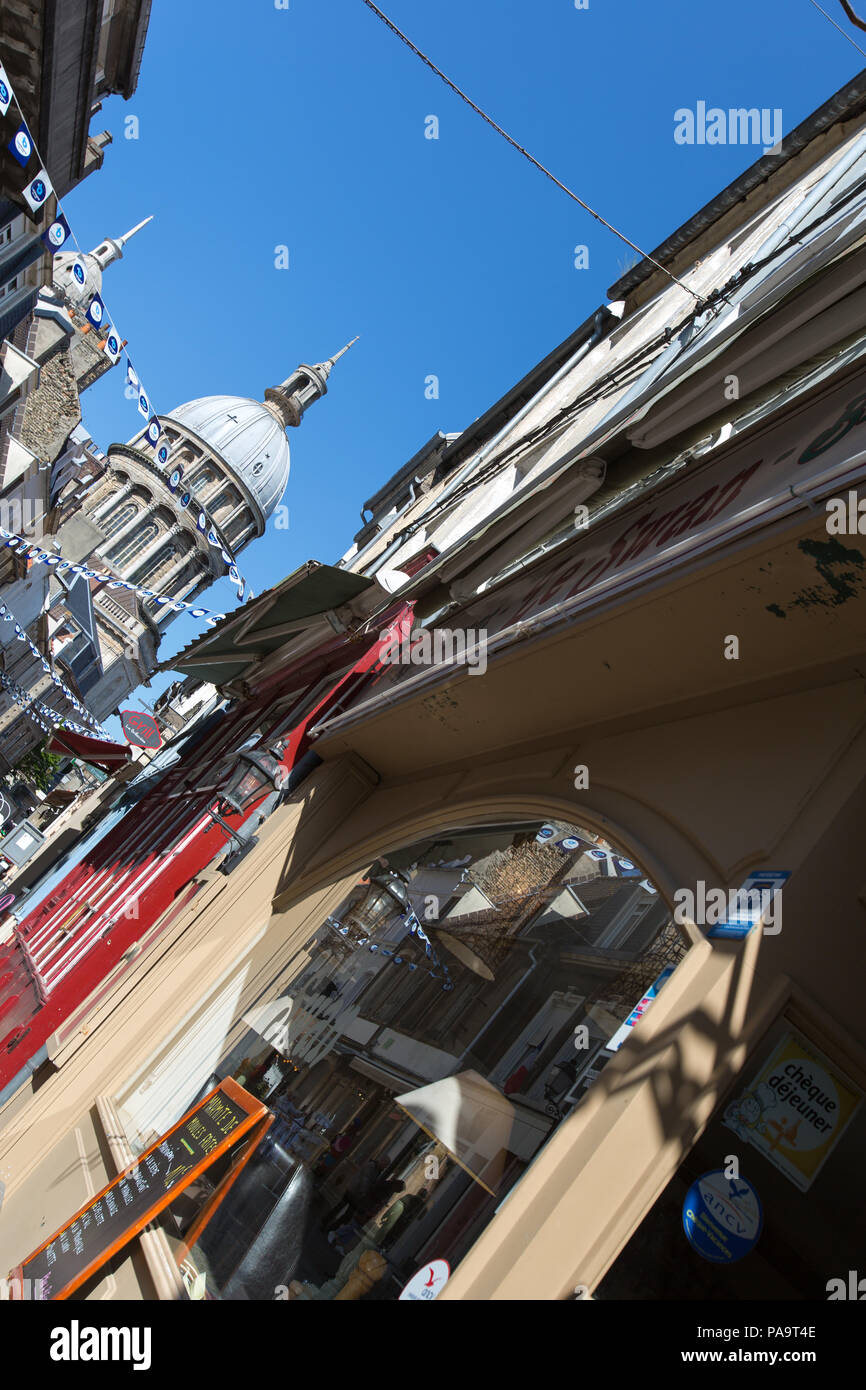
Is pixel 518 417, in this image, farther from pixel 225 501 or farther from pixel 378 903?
pixel 225 501

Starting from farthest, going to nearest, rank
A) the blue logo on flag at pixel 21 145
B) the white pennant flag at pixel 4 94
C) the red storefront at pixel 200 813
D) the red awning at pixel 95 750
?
the red awning at pixel 95 750, the blue logo on flag at pixel 21 145, the white pennant flag at pixel 4 94, the red storefront at pixel 200 813

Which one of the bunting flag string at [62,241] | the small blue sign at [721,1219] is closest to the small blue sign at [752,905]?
the small blue sign at [721,1219]

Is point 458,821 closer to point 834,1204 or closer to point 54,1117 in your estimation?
point 834,1204

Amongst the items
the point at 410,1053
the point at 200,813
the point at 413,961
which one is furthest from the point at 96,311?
the point at 410,1053

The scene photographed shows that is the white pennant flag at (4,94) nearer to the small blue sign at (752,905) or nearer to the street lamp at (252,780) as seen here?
the street lamp at (252,780)

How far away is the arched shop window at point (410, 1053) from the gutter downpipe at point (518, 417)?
28.1 ft

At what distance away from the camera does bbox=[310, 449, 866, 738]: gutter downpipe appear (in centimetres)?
297

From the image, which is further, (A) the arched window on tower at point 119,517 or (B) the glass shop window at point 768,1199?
(A) the arched window on tower at point 119,517

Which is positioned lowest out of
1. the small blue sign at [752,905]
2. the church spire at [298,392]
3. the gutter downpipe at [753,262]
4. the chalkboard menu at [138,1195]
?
the chalkboard menu at [138,1195]

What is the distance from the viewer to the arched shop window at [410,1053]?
400 cm

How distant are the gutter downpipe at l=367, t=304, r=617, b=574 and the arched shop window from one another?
855cm

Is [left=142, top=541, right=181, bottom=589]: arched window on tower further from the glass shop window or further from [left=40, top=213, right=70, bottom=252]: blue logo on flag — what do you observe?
the glass shop window
